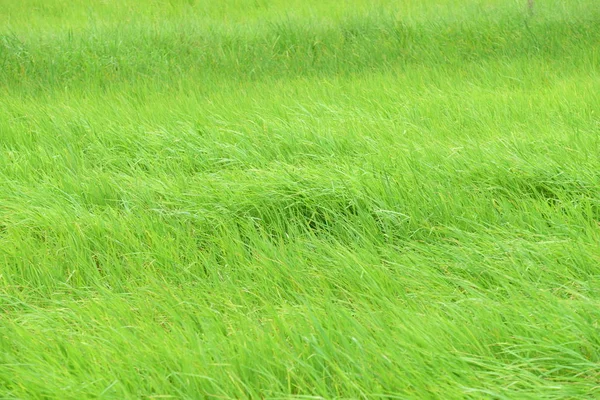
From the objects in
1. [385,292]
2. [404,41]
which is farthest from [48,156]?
[404,41]

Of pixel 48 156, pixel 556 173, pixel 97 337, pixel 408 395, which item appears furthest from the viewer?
pixel 48 156

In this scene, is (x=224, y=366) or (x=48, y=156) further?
(x=48, y=156)

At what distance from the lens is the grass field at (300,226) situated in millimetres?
1904

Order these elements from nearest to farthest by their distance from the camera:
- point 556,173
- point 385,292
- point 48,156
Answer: point 385,292, point 556,173, point 48,156

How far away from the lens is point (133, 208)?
3.21m

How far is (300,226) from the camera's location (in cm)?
307

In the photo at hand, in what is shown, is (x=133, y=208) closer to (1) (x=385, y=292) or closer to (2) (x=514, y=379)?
(1) (x=385, y=292)

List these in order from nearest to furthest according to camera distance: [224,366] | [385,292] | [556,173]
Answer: [224,366]
[385,292]
[556,173]

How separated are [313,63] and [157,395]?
15.7ft

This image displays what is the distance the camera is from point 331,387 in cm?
187

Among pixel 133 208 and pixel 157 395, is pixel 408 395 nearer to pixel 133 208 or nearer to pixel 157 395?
pixel 157 395

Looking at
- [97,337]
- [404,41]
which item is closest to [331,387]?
[97,337]

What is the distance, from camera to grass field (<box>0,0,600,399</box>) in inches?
75.0

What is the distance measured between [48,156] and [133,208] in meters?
1.06
